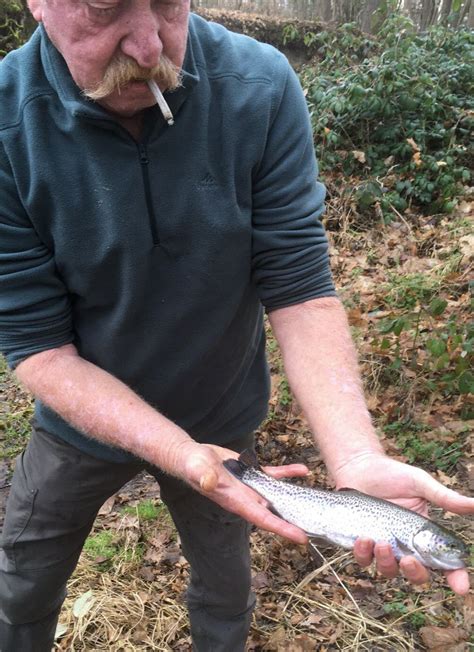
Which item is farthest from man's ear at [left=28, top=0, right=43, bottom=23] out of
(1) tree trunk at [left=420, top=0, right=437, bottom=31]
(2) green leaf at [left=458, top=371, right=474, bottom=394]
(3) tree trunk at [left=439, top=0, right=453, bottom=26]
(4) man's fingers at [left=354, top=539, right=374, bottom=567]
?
(1) tree trunk at [left=420, top=0, right=437, bottom=31]

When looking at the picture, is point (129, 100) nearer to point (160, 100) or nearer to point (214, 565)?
point (160, 100)

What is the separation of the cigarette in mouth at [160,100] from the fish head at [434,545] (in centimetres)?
152

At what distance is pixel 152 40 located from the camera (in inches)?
77.5

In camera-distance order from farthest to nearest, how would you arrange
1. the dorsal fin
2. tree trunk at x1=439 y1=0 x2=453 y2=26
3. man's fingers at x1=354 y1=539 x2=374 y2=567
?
tree trunk at x1=439 y1=0 x2=453 y2=26
the dorsal fin
man's fingers at x1=354 y1=539 x2=374 y2=567

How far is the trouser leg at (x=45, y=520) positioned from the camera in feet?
8.66

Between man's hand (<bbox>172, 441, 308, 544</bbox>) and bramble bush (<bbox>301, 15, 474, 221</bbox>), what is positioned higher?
man's hand (<bbox>172, 441, 308, 544</bbox>)

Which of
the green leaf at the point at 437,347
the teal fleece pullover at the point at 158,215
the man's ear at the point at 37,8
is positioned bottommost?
the green leaf at the point at 437,347

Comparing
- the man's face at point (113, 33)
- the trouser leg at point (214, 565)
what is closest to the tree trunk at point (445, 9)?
the man's face at point (113, 33)

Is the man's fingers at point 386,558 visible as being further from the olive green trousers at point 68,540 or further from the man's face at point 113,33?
the man's face at point 113,33

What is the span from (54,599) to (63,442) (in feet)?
2.41

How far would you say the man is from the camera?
81.9 inches

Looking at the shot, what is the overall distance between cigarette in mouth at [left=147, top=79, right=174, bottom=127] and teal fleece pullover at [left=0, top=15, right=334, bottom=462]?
129 mm

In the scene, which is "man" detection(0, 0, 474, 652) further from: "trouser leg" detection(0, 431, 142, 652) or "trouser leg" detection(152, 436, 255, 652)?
"trouser leg" detection(152, 436, 255, 652)

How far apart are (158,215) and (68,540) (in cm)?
143
